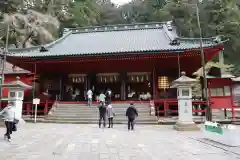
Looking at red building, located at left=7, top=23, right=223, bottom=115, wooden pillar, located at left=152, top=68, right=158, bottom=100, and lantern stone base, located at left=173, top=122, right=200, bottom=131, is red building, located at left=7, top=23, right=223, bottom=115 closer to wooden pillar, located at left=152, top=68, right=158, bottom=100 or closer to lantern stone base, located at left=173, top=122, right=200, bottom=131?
wooden pillar, located at left=152, top=68, right=158, bottom=100

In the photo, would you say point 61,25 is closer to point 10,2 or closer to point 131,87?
point 10,2

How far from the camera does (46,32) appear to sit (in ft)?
111

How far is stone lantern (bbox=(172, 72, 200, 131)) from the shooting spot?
12.1m

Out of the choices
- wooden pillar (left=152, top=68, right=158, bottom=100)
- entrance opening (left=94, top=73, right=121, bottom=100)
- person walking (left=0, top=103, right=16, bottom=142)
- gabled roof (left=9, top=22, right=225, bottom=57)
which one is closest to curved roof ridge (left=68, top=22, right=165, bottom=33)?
gabled roof (left=9, top=22, right=225, bottom=57)

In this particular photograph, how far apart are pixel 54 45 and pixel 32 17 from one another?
463 inches

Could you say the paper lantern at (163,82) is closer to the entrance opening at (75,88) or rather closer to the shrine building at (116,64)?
the shrine building at (116,64)

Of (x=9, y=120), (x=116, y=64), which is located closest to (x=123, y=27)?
(x=116, y=64)

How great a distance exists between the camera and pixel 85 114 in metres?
16.8

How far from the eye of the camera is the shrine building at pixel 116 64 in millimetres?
18312

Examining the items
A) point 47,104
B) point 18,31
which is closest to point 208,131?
point 47,104

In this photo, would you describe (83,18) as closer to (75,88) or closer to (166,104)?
(75,88)

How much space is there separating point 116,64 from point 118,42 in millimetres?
3645

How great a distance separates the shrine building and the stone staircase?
312 centimetres

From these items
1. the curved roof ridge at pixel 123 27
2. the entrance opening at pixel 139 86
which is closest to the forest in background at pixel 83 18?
the curved roof ridge at pixel 123 27
